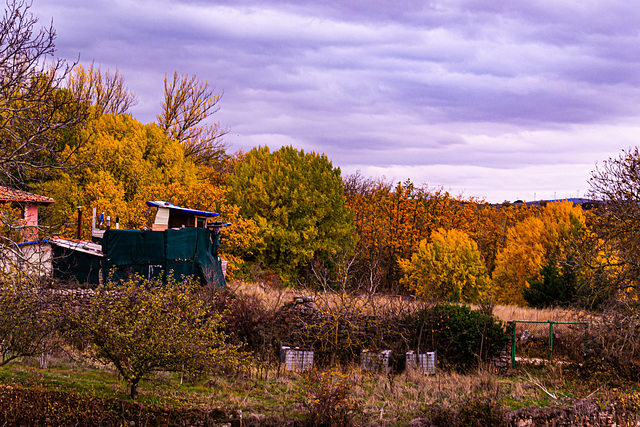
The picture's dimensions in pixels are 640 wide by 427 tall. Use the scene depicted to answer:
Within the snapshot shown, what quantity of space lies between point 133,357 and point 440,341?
919 centimetres

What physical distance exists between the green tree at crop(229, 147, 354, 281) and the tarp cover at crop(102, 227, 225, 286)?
8333 millimetres

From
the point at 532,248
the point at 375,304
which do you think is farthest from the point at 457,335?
the point at 532,248

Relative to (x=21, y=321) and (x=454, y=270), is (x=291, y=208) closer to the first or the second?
(x=454, y=270)

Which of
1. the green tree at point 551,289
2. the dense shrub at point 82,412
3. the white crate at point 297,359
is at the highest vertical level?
the green tree at point 551,289

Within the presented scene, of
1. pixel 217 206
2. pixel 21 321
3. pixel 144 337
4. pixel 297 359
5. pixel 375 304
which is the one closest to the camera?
pixel 144 337

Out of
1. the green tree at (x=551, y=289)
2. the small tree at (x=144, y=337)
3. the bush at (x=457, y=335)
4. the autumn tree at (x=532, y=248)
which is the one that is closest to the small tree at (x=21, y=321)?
the small tree at (x=144, y=337)

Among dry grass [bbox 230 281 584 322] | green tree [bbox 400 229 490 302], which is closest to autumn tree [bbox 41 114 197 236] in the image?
dry grass [bbox 230 281 584 322]

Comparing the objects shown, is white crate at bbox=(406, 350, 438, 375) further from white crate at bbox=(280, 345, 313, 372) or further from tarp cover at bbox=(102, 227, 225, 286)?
tarp cover at bbox=(102, 227, 225, 286)

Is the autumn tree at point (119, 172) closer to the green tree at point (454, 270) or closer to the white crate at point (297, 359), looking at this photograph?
the green tree at point (454, 270)

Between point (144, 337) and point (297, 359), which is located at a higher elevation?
point (144, 337)

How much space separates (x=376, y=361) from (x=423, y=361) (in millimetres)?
1339

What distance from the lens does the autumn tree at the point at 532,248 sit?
99.8ft

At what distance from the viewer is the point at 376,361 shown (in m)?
15.2

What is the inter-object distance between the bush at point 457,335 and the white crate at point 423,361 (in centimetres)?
28
